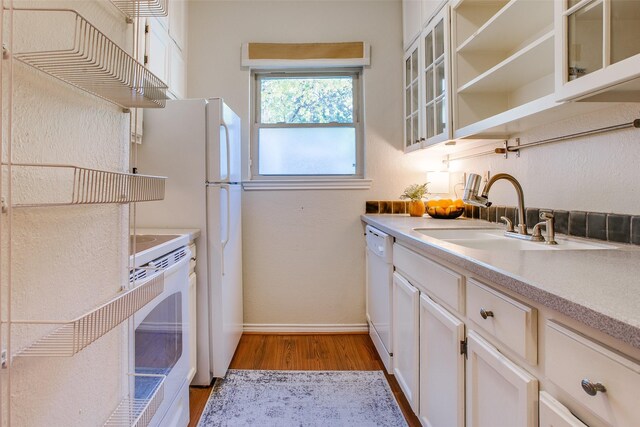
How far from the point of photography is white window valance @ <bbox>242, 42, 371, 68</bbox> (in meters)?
2.68

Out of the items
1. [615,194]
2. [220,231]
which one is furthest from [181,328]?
[615,194]

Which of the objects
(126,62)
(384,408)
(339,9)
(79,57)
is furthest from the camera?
(339,9)

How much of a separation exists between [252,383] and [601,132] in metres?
2.04

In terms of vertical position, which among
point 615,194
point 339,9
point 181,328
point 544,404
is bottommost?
point 181,328

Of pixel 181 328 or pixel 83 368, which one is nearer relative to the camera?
pixel 83 368

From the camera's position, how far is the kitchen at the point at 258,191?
72cm

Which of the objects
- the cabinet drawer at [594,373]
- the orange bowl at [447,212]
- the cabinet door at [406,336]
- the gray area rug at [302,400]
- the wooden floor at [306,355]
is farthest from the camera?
the orange bowl at [447,212]

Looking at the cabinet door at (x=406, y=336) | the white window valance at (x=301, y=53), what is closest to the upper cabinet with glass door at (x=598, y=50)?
the cabinet door at (x=406, y=336)

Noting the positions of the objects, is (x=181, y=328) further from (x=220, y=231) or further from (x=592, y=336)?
(x=592, y=336)

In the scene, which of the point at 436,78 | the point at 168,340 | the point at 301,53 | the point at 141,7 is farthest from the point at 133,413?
the point at 301,53

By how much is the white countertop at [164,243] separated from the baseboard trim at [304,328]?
115cm

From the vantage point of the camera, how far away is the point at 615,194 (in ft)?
4.05

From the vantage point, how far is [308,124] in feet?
9.23

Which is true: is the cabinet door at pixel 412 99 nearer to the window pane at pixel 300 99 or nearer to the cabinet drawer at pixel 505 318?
the window pane at pixel 300 99
